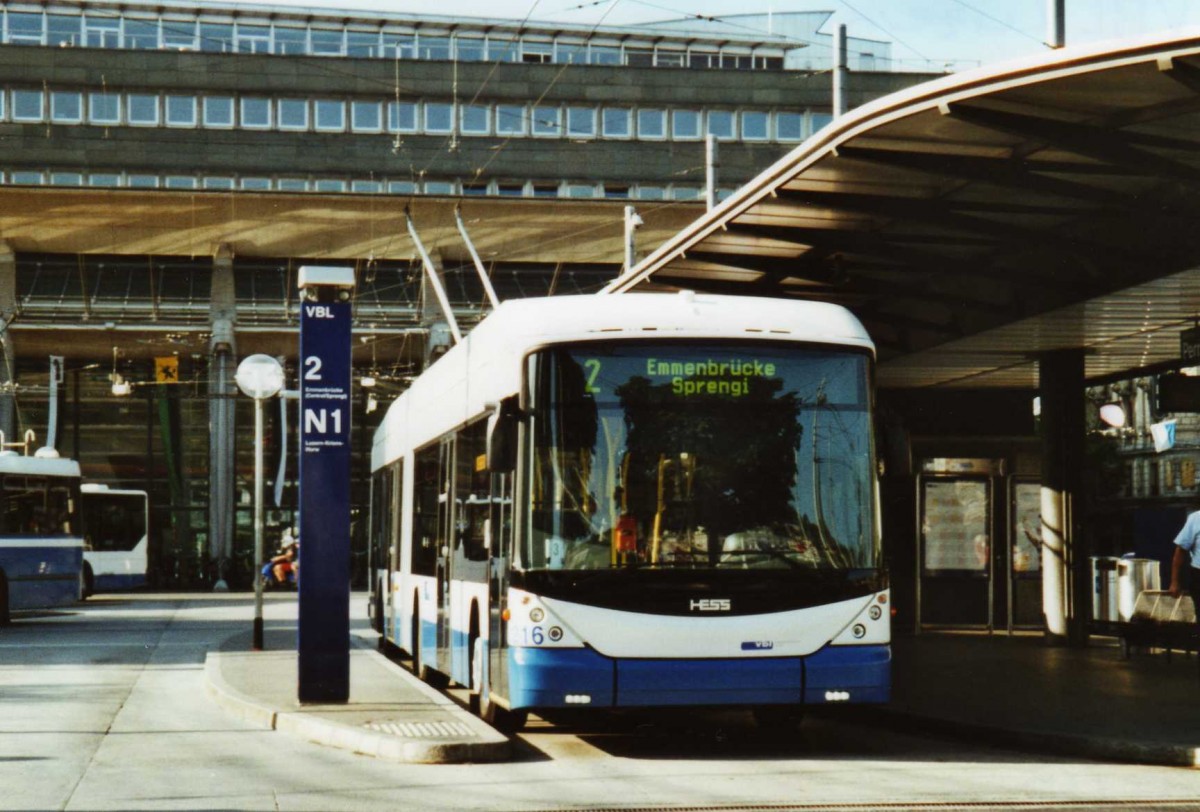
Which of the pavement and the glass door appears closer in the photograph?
the pavement

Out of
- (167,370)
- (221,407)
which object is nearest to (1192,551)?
(167,370)

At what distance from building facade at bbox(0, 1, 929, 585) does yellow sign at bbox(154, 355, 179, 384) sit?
9cm

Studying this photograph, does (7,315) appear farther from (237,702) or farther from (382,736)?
(382,736)

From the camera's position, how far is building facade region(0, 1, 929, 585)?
47.2 m

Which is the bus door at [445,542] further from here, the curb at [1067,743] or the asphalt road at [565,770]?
the curb at [1067,743]

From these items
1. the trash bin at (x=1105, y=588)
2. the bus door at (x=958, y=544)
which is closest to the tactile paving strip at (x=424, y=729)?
the trash bin at (x=1105, y=588)

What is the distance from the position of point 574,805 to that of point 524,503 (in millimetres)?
2531

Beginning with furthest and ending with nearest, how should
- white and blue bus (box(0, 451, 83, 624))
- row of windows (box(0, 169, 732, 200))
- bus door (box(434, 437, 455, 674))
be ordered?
row of windows (box(0, 169, 732, 200)), white and blue bus (box(0, 451, 83, 624)), bus door (box(434, 437, 455, 674))

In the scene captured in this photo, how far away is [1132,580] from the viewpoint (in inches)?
787

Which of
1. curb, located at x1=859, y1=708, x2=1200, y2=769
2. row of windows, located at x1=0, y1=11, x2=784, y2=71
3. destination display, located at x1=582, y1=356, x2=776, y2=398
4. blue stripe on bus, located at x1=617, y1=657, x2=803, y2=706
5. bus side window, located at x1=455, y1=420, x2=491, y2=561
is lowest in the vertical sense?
curb, located at x1=859, y1=708, x2=1200, y2=769

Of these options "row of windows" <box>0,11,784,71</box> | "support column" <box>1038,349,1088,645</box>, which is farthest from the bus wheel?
"row of windows" <box>0,11,784,71</box>

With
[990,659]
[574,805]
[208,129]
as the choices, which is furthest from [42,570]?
[208,129]

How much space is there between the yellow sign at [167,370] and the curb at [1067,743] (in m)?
36.4

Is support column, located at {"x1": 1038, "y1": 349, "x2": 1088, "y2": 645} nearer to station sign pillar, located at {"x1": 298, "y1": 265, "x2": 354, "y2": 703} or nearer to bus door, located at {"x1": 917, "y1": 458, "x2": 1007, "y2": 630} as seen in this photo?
bus door, located at {"x1": 917, "y1": 458, "x2": 1007, "y2": 630}
